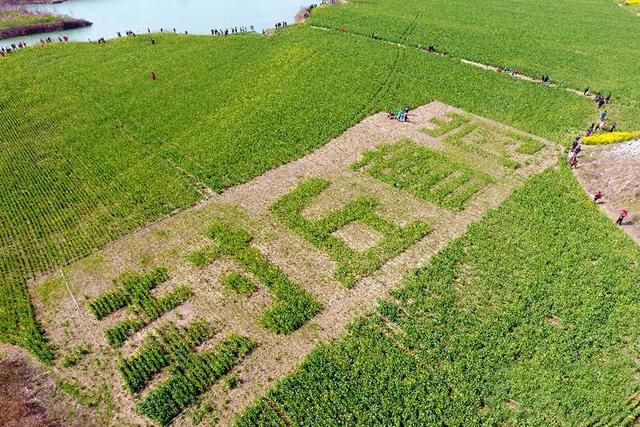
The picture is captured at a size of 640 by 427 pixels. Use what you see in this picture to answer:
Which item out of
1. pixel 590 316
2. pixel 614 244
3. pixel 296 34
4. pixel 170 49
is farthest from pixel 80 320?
pixel 296 34

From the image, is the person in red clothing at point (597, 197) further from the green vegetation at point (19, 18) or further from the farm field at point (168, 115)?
the green vegetation at point (19, 18)

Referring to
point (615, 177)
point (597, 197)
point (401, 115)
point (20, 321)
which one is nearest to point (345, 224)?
point (401, 115)

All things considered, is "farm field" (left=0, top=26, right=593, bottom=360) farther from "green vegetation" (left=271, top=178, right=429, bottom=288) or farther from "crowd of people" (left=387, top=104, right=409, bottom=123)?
"green vegetation" (left=271, top=178, right=429, bottom=288)

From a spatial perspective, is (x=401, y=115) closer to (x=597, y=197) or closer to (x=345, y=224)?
(x=345, y=224)

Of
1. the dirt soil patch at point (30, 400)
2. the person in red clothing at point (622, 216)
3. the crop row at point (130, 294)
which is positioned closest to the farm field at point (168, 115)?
the dirt soil patch at point (30, 400)

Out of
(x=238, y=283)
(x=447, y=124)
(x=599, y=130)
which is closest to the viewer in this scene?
(x=238, y=283)

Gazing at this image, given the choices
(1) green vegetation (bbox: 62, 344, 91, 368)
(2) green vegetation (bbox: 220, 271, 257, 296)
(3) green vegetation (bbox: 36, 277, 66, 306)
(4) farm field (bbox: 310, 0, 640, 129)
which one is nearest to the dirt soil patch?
(1) green vegetation (bbox: 62, 344, 91, 368)
